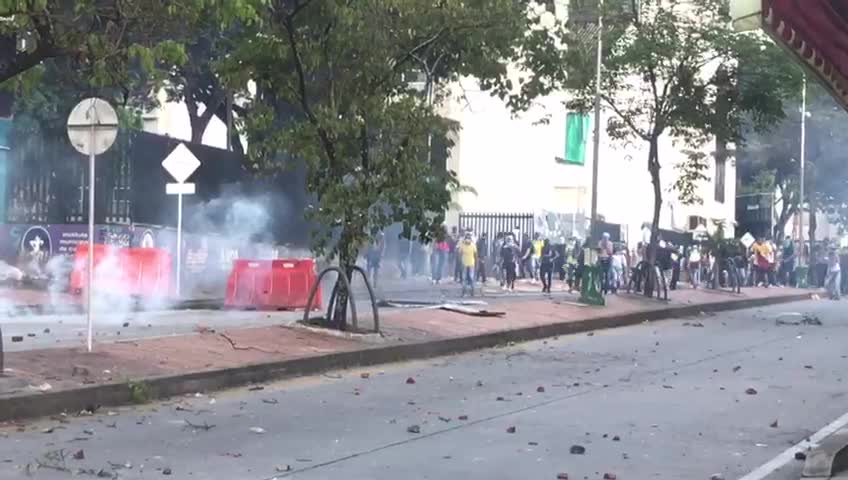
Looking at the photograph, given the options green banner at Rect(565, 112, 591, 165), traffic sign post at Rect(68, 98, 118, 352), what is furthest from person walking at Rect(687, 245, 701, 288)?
traffic sign post at Rect(68, 98, 118, 352)

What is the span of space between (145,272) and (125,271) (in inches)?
19.6

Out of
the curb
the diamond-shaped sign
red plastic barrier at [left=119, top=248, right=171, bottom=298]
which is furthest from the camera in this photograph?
the diamond-shaped sign

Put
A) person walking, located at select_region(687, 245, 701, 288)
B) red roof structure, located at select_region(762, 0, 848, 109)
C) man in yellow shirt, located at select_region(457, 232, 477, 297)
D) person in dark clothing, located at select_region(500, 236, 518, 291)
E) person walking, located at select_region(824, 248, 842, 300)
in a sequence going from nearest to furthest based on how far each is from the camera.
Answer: red roof structure, located at select_region(762, 0, 848, 109), man in yellow shirt, located at select_region(457, 232, 477, 297), person in dark clothing, located at select_region(500, 236, 518, 291), person walking, located at select_region(824, 248, 842, 300), person walking, located at select_region(687, 245, 701, 288)

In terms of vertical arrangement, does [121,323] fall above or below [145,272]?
below

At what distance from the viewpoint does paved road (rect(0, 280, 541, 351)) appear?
14.6 m

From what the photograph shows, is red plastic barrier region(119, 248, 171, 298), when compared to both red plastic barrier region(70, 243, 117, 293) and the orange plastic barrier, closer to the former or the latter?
the orange plastic barrier

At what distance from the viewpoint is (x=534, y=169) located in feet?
149

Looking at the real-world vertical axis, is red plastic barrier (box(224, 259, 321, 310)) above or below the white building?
below

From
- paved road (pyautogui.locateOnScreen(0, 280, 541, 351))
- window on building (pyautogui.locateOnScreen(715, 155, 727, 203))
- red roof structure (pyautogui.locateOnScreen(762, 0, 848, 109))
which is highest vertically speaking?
window on building (pyautogui.locateOnScreen(715, 155, 727, 203))

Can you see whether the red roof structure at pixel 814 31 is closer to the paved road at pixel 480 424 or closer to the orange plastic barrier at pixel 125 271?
the paved road at pixel 480 424

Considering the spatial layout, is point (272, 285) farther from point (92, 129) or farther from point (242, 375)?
point (92, 129)

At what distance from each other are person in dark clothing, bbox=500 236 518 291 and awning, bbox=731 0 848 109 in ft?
76.3

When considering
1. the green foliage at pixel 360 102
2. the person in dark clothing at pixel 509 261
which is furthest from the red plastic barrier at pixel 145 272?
the person in dark clothing at pixel 509 261

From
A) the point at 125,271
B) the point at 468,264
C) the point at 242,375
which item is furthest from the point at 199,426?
the point at 468,264
